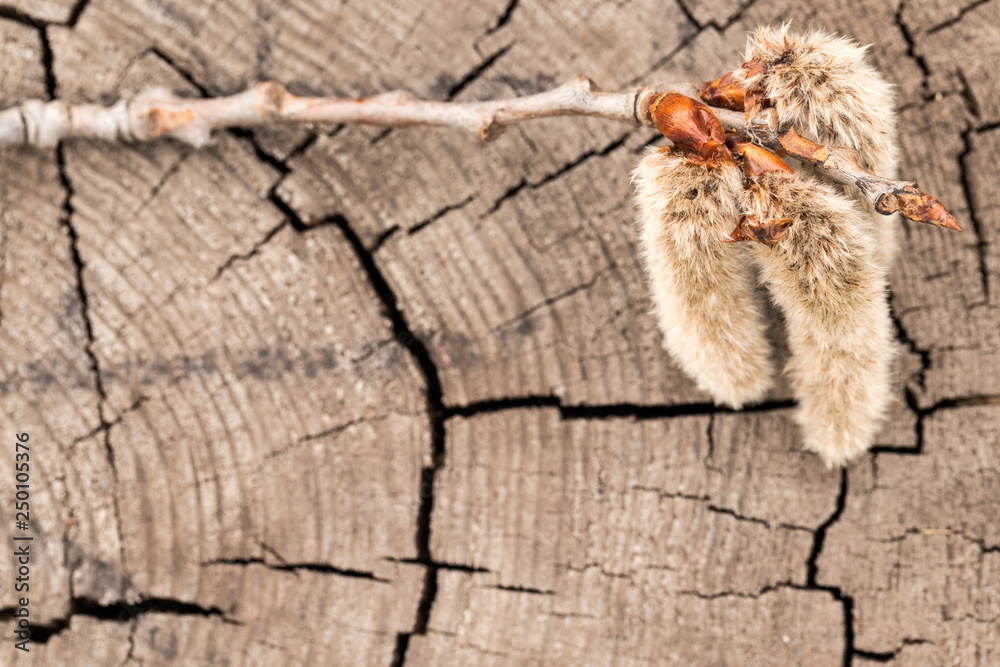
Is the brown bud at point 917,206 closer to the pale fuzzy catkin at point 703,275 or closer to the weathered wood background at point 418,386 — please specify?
the pale fuzzy catkin at point 703,275

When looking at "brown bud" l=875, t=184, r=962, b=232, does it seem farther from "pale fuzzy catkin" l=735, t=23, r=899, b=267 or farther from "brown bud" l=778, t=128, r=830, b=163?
"pale fuzzy catkin" l=735, t=23, r=899, b=267

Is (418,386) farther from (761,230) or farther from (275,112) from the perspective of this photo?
(761,230)

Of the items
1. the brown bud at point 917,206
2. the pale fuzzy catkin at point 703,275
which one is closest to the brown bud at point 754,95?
the pale fuzzy catkin at point 703,275

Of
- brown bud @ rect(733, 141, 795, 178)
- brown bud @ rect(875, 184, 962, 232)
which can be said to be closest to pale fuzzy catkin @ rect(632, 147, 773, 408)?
brown bud @ rect(733, 141, 795, 178)

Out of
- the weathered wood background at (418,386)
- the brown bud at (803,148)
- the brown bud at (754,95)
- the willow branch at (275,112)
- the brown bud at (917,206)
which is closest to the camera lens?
the brown bud at (917,206)

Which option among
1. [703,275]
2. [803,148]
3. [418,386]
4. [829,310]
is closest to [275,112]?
[418,386]

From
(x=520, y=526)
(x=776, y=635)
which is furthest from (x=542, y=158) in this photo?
(x=776, y=635)
